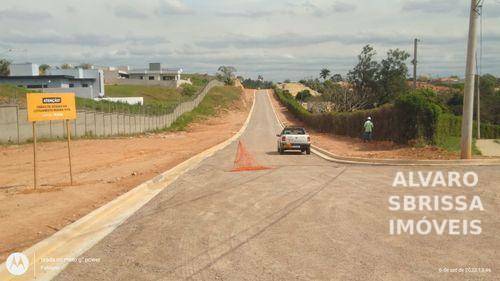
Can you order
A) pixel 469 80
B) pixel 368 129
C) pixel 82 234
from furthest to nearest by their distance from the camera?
pixel 368 129 < pixel 469 80 < pixel 82 234

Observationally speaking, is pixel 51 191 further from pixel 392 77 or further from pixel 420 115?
pixel 392 77

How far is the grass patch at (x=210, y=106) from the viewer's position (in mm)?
76213

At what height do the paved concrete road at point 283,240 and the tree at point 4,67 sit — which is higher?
the tree at point 4,67

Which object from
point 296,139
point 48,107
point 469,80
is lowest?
point 296,139

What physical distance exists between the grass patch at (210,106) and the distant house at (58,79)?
18.1 metres

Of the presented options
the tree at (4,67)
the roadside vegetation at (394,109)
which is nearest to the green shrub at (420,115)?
the roadside vegetation at (394,109)

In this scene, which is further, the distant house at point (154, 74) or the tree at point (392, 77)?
the distant house at point (154, 74)

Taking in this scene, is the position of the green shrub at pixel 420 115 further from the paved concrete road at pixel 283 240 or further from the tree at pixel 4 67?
the tree at pixel 4 67

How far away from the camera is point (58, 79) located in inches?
3629

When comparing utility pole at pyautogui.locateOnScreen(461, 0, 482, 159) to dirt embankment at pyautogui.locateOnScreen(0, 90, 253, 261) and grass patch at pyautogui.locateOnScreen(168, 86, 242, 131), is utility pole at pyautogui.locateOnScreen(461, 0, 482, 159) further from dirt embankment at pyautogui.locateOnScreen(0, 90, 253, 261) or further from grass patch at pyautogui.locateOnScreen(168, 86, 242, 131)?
grass patch at pyautogui.locateOnScreen(168, 86, 242, 131)

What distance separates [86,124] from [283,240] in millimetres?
38048

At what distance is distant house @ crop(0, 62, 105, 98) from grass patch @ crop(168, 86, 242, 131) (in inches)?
713

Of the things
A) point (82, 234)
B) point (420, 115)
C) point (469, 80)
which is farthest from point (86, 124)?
point (82, 234)

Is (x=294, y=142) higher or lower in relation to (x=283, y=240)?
lower
